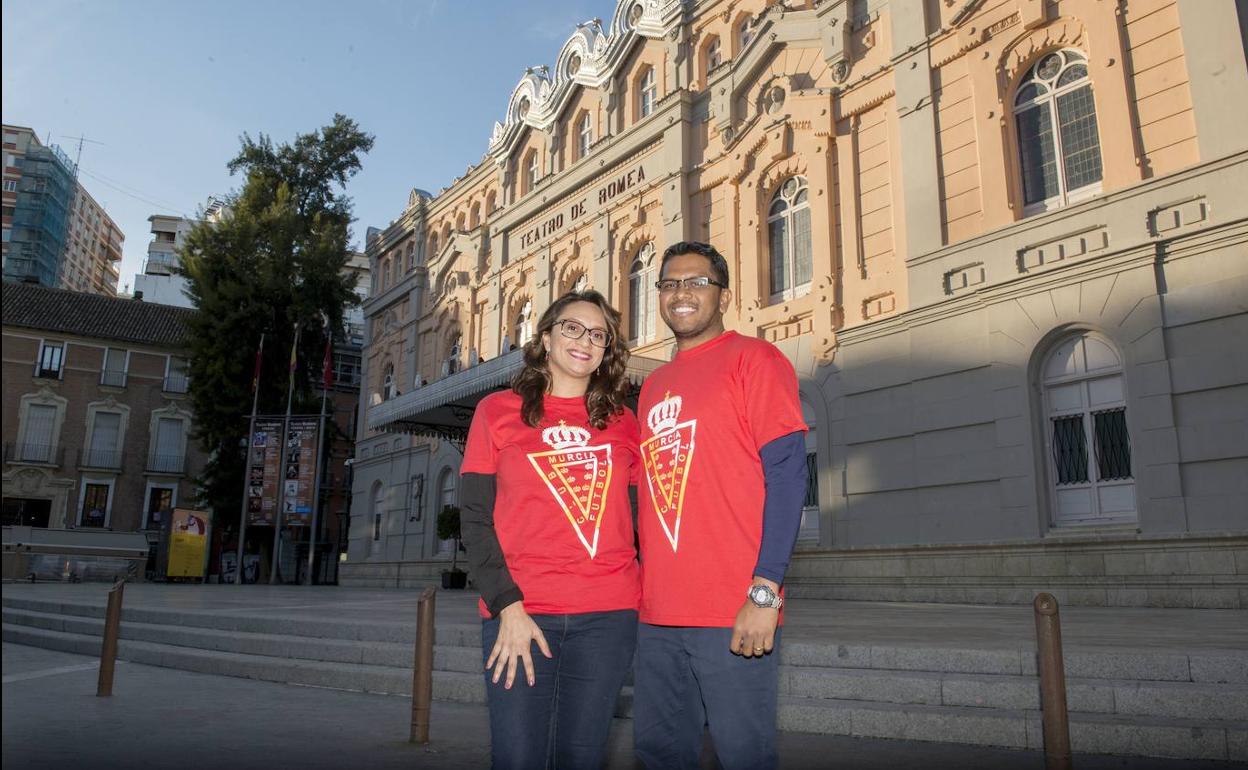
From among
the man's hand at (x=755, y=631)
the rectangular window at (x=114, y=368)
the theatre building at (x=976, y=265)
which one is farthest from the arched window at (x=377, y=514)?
the man's hand at (x=755, y=631)

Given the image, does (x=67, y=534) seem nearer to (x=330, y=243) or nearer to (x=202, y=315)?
(x=202, y=315)

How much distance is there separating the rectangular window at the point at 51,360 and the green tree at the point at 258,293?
1130 centimetres

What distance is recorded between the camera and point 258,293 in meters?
31.4

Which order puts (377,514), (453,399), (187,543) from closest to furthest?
1. (453,399)
2. (187,543)
3. (377,514)

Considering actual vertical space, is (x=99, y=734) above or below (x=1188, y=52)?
below

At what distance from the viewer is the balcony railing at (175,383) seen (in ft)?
135

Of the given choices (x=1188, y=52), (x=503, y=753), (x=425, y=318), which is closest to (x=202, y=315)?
(x=425, y=318)

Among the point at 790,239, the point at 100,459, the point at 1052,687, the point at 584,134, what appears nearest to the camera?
the point at 1052,687

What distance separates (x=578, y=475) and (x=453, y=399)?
16260mm

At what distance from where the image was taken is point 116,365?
40.3 m

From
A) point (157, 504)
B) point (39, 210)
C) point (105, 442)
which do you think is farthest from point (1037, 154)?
point (39, 210)

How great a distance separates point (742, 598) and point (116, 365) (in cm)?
4464

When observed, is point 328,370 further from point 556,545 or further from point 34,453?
point 556,545

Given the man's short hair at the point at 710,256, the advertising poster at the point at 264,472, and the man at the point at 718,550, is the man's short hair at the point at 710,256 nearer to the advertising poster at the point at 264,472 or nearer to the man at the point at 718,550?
the man at the point at 718,550
